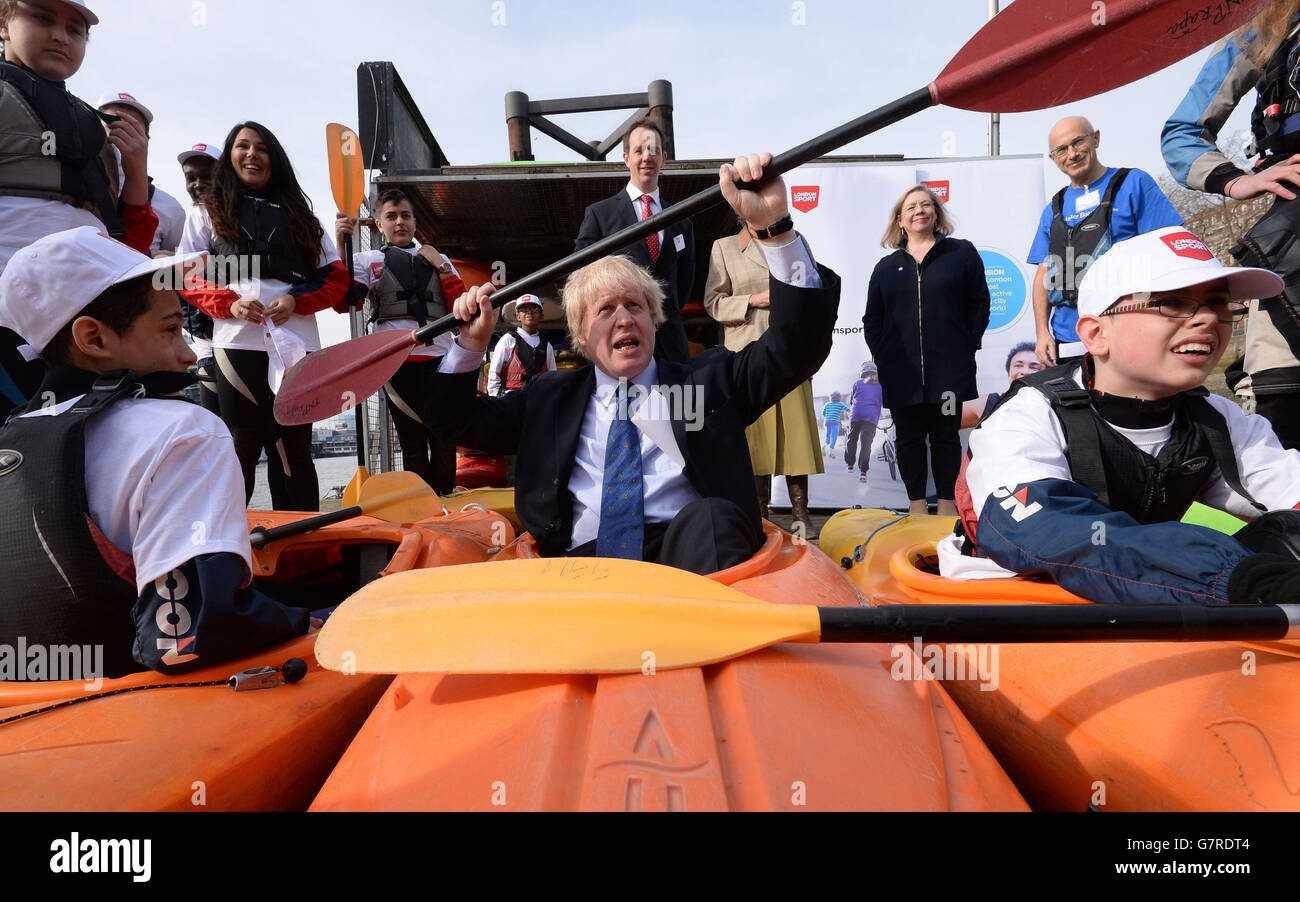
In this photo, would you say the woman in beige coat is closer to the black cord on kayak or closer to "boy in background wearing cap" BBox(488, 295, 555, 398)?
"boy in background wearing cap" BBox(488, 295, 555, 398)

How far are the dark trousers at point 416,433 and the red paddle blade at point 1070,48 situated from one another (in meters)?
2.89

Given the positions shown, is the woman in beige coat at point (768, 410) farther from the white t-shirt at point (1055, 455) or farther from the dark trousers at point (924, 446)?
the white t-shirt at point (1055, 455)

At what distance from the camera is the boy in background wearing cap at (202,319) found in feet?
11.5

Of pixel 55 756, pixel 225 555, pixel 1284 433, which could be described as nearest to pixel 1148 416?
pixel 1284 433

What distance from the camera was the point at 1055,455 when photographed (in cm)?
163

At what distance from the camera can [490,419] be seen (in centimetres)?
254

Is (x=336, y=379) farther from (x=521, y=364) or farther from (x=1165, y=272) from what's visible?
(x=521, y=364)

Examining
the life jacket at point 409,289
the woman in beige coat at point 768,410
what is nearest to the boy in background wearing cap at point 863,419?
the woman in beige coat at point 768,410

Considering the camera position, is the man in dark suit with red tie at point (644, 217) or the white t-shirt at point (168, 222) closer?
the white t-shirt at point (168, 222)

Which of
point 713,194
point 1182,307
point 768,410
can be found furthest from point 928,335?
point 1182,307

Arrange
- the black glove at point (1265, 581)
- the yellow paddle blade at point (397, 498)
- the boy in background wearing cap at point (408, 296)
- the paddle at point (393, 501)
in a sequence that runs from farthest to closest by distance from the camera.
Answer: the boy in background wearing cap at point (408, 296)
the yellow paddle blade at point (397, 498)
the paddle at point (393, 501)
the black glove at point (1265, 581)

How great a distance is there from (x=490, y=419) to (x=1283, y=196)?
294 cm

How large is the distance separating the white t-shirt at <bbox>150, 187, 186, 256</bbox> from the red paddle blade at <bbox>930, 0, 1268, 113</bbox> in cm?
348

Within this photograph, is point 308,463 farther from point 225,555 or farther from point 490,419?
point 225,555
